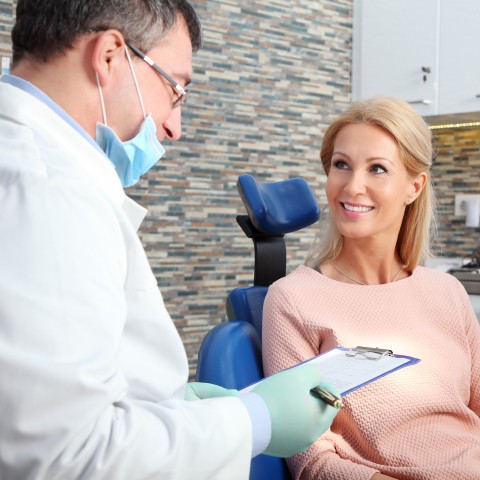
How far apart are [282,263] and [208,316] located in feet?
4.56

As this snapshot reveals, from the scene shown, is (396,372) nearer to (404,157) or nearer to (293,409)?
(404,157)

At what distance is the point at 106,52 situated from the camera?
1008 millimetres

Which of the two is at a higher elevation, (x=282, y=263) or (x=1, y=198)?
(x=1, y=198)

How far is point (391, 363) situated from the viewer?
4.06ft

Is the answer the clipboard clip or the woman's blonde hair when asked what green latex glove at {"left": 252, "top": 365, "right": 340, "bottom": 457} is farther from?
the woman's blonde hair

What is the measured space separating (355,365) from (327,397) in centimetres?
25

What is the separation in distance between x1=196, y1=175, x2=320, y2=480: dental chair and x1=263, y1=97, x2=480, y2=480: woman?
0.06 m

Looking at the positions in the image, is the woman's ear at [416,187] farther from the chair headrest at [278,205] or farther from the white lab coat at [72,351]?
the white lab coat at [72,351]

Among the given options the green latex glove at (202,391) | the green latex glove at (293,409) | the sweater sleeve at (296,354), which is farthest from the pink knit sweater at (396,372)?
the green latex glove at (293,409)

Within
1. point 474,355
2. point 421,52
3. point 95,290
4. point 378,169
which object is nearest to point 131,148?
point 95,290

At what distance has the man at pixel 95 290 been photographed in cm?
74

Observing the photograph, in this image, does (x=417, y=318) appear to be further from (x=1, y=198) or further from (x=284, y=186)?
(x=1, y=198)

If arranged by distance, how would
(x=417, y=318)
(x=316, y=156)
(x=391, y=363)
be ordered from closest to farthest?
1. (x=391, y=363)
2. (x=417, y=318)
3. (x=316, y=156)

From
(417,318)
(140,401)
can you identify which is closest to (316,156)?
(417,318)
